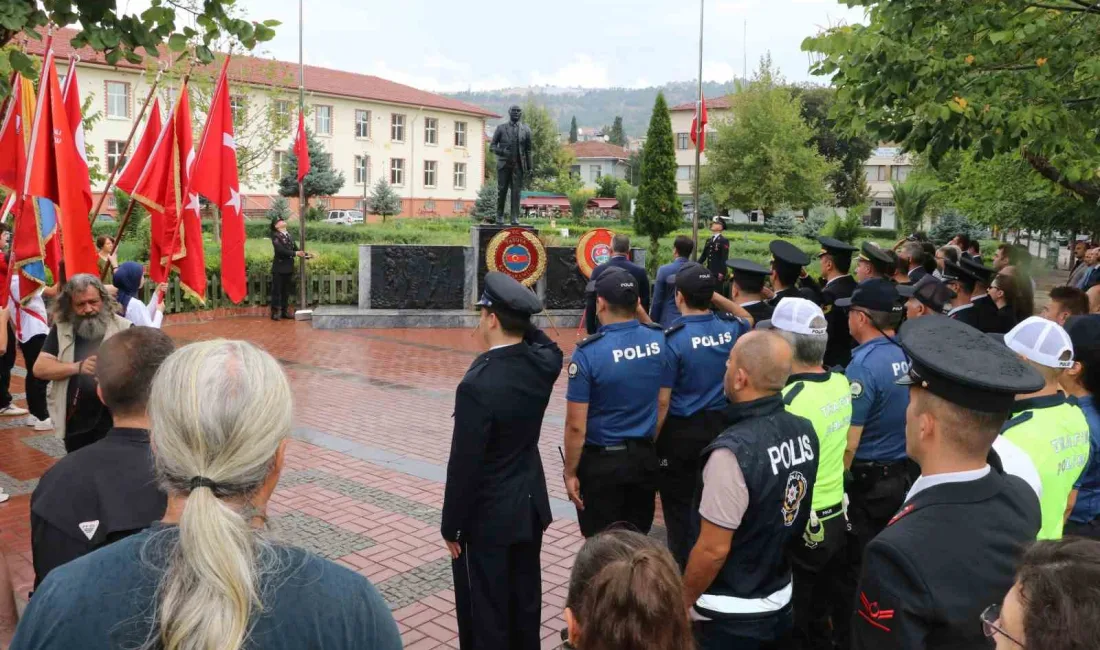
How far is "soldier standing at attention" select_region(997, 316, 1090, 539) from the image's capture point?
291cm

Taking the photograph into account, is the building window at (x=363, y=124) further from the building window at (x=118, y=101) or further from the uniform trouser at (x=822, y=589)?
the uniform trouser at (x=822, y=589)

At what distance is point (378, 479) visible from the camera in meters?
7.20

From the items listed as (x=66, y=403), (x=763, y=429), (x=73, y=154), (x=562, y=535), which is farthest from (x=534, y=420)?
(x=73, y=154)

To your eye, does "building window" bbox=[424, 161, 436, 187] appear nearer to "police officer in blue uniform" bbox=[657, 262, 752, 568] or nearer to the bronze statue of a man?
the bronze statue of a man

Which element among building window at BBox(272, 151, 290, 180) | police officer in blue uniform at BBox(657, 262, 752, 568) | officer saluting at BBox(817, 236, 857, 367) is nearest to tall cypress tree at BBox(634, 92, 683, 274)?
building window at BBox(272, 151, 290, 180)

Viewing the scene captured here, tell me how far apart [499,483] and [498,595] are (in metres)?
0.50

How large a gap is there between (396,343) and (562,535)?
8884 mm

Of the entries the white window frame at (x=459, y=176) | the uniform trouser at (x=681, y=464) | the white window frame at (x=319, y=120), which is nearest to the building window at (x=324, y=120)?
the white window frame at (x=319, y=120)

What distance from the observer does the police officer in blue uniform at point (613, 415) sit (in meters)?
4.31

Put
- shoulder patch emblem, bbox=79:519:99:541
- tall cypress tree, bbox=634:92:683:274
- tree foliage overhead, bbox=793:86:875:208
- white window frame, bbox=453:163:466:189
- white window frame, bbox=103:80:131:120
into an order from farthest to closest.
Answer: white window frame, bbox=453:163:466:189 < tree foliage overhead, bbox=793:86:875:208 < white window frame, bbox=103:80:131:120 < tall cypress tree, bbox=634:92:683:274 < shoulder patch emblem, bbox=79:519:99:541

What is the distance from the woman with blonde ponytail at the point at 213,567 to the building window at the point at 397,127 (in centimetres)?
5804

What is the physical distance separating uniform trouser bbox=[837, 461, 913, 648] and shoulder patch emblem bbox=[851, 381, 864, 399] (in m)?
0.41

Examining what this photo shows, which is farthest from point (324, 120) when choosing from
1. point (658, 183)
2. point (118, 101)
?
point (658, 183)

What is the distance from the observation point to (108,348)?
302 centimetres
